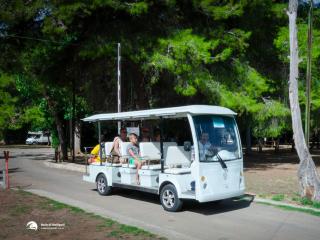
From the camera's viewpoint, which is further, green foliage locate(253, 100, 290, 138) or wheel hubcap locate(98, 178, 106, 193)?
green foliage locate(253, 100, 290, 138)

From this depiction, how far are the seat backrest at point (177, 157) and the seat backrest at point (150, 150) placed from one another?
0.65 m

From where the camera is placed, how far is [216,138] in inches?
419

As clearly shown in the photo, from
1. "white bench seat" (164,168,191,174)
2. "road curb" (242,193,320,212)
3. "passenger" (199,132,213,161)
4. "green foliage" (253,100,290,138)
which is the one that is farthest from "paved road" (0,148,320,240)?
"green foliage" (253,100,290,138)

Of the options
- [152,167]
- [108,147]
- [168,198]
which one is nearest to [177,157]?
[152,167]

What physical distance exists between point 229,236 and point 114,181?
5.27 meters

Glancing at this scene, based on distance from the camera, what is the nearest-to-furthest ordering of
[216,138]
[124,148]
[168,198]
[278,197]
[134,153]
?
[216,138], [168,198], [278,197], [134,153], [124,148]

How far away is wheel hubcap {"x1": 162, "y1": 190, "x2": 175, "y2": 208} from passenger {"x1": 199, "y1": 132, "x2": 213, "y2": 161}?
4.11 feet

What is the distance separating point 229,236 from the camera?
26.9ft

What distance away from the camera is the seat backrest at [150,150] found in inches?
476

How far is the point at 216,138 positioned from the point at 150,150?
2.26m

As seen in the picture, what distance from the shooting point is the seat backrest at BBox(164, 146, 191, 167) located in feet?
37.8

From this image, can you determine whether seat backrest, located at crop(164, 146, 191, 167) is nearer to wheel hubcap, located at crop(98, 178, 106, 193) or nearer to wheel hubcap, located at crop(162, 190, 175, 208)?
wheel hubcap, located at crop(162, 190, 175, 208)

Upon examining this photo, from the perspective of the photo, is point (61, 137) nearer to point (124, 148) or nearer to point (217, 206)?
point (124, 148)

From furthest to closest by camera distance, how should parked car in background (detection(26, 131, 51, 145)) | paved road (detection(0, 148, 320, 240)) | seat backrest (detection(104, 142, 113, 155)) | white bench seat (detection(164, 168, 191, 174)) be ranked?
parked car in background (detection(26, 131, 51, 145)), seat backrest (detection(104, 142, 113, 155)), white bench seat (detection(164, 168, 191, 174)), paved road (detection(0, 148, 320, 240))
